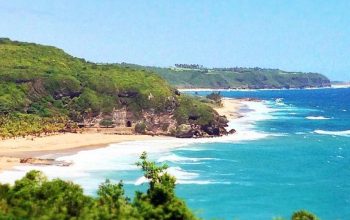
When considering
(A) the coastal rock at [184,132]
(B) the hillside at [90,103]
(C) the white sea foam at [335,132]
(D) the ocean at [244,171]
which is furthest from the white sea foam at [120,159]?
(C) the white sea foam at [335,132]

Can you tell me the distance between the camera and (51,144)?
10356cm

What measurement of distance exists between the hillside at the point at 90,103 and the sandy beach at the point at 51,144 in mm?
6439

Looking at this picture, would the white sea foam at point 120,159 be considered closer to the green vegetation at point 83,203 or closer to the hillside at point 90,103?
the hillside at point 90,103

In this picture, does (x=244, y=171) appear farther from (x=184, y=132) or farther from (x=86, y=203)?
(x=86, y=203)

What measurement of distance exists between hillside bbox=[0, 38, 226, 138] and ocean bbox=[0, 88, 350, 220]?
39.6 feet

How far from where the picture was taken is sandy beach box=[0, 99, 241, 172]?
297 ft

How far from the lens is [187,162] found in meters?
88.2

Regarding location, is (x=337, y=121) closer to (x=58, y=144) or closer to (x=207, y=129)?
A: (x=207, y=129)

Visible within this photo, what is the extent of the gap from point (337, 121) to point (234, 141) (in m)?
60.7

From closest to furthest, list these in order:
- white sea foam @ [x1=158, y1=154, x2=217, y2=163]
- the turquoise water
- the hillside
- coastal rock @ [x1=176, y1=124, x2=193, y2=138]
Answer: the turquoise water, white sea foam @ [x1=158, y1=154, x2=217, y2=163], coastal rock @ [x1=176, y1=124, x2=193, y2=138], the hillside

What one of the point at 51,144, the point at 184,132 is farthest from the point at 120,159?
the point at 184,132

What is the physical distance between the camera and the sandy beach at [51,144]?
297 ft

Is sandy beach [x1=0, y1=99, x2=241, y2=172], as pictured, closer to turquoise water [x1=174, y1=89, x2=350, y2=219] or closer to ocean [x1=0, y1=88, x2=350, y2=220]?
ocean [x1=0, y1=88, x2=350, y2=220]

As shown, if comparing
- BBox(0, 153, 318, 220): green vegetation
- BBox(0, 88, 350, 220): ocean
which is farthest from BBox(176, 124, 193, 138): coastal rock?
BBox(0, 153, 318, 220): green vegetation
